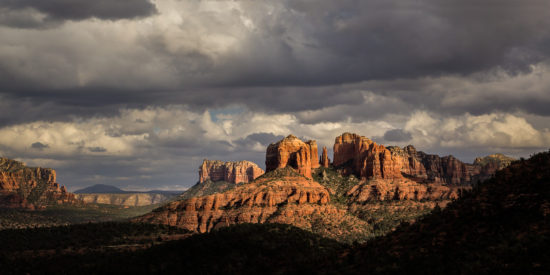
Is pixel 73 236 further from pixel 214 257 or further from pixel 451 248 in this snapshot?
pixel 451 248

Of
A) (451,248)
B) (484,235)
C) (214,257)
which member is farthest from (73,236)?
(484,235)

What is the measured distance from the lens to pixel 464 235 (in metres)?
50.8

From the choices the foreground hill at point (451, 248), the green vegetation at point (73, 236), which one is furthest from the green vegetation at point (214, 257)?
the green vegetation at point (73, 236)

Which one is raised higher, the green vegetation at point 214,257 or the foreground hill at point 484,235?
the foreground hill at point 484,235

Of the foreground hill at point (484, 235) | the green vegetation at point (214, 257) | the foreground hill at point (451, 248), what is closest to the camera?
the foreground hill at point (484, 235)

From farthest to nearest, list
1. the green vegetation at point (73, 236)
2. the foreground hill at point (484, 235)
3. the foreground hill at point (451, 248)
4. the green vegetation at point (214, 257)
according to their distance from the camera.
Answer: the green vegetation at point (73, 236)
the green vegetation at point (214, 257)
the foreground hill at point (451, 248)
the foreground hill at point (484, 235)

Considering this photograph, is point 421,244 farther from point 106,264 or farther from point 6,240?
point 6,240

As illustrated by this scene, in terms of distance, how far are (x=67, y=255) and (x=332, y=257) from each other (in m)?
85.3

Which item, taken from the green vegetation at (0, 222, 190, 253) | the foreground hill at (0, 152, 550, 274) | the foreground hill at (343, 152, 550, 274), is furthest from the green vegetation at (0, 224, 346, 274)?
the green vegetation at (0, 222, 190, 253)

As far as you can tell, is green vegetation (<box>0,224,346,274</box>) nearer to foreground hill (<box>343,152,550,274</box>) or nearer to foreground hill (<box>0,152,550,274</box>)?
foreground hill (<box>0,152,550,274</box>)

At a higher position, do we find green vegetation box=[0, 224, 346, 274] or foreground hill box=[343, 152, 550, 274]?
foreground hill box=[343, 152, 550, 274]

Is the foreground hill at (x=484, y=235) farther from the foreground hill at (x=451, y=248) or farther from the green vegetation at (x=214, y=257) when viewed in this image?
the green vegetation at (x=214, y=257)

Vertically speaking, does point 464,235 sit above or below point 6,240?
above

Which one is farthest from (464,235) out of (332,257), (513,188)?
(332,257)
